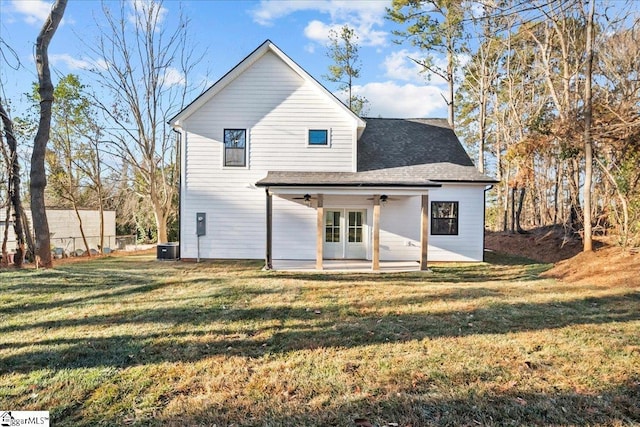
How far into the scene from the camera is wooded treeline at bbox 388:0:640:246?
31.2ft

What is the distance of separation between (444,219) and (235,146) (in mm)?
7875

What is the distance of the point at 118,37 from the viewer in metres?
A: 16.3

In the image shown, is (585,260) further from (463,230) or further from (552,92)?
(552,92)

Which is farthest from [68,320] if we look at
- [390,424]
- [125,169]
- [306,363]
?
[125,169]

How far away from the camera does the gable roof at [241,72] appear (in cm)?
1154

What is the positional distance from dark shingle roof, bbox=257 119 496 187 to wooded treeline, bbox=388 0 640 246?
3003mm

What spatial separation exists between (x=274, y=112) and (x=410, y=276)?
281 inches

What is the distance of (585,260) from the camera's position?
936 centimetres

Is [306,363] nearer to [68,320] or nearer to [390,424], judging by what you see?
[390,424]

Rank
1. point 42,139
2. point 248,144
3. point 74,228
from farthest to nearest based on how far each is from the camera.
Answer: point 74,228 < point 248,144 < point 42,139

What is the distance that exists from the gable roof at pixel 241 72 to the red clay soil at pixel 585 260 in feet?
24.2

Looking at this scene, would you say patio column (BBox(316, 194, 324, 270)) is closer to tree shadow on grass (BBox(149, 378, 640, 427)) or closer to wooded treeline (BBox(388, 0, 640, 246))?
wooded treeline (BBox(388, 0, 640, 246))

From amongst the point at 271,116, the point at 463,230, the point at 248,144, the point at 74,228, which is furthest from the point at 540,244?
the point at 74,228

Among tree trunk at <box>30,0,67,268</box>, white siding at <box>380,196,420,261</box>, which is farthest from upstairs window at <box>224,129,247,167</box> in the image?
white siding at <box>380,196,420,261</box>
